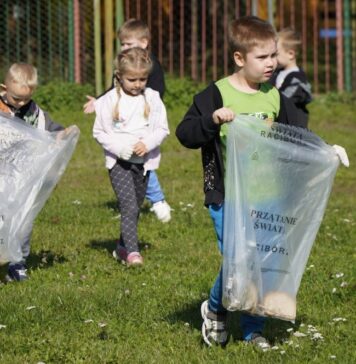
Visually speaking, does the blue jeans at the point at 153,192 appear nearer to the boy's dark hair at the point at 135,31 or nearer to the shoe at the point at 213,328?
the boy's dark hair at the point at 135,31

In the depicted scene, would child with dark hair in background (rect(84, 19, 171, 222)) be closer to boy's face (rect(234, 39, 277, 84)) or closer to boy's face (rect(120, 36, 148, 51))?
boy's face (rect(120, 36, 148, 51))

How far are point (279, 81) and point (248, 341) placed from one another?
4.26 meters

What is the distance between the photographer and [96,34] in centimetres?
1633

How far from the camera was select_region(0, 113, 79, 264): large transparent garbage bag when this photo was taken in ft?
20.5

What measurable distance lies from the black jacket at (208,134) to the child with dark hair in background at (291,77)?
3.64 m

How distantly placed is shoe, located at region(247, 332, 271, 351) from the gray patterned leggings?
2116mm

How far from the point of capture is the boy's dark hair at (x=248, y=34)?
202 inches

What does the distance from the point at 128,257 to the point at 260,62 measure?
2484 millimetres


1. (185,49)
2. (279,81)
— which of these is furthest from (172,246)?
(185,49)

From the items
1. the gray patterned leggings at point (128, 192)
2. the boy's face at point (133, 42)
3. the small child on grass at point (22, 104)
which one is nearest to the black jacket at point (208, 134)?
the small child on grass at point (22, 104)

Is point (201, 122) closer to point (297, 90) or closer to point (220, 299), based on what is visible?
point (220, 299)

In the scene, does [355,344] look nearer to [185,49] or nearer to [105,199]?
[105,199]

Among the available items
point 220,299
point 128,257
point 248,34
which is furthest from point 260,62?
point 128,257

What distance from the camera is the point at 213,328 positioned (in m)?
5.24
